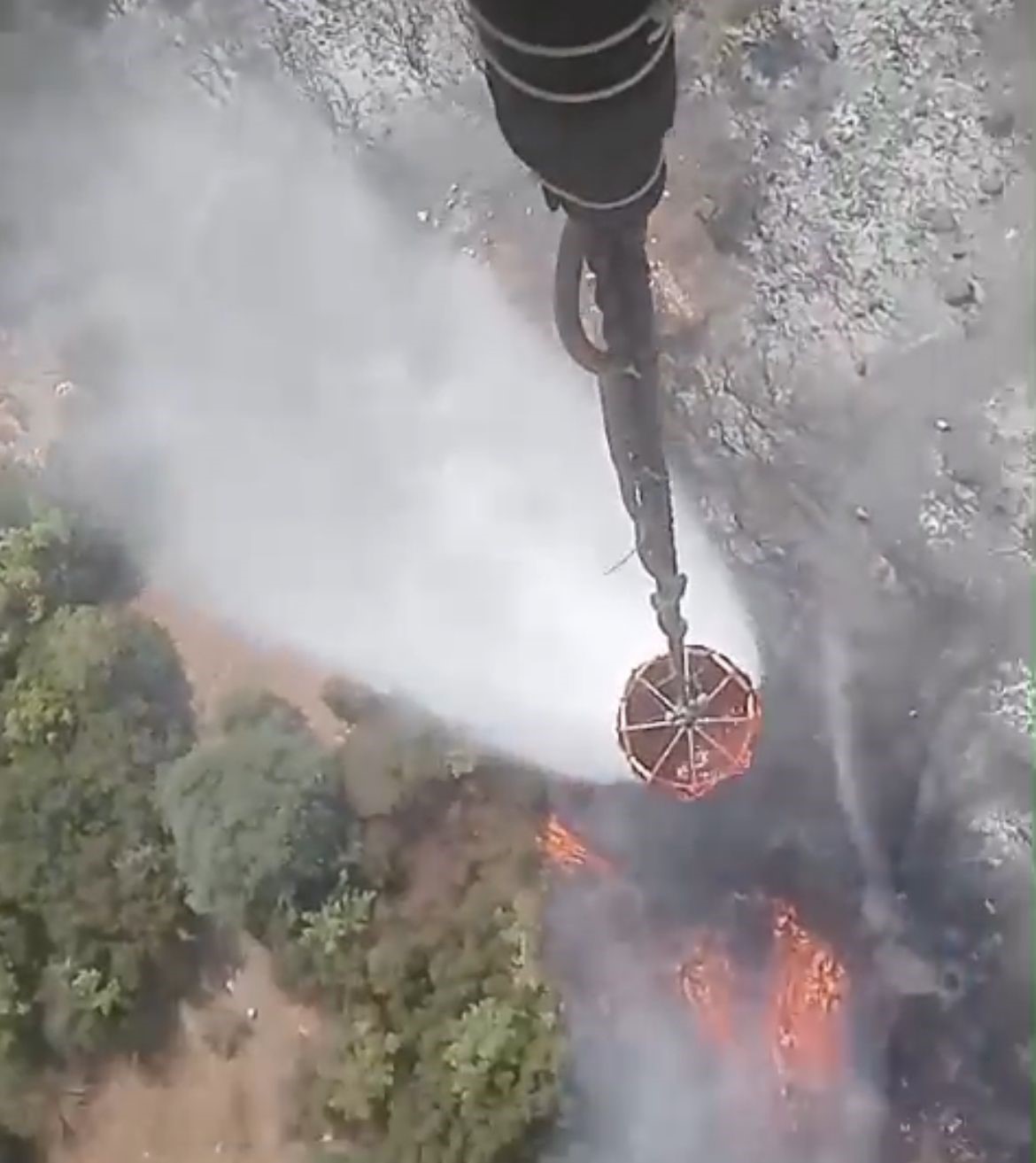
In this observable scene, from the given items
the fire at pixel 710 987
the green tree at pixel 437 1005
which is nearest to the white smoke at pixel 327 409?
the green tree at pixel 437 1005

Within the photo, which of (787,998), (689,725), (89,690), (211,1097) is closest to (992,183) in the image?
(689,725)

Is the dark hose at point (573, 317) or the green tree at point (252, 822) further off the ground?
the dark hose at point (573, 317)

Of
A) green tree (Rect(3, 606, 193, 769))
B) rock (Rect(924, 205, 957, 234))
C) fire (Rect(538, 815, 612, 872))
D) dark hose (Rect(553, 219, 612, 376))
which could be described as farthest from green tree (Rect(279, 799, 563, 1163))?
dark hose (Rect(553, 219, 612, 376))

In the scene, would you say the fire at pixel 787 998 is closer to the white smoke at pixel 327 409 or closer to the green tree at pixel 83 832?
the white smoke at pixel 327 409

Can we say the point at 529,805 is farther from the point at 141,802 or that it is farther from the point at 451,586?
the point at 141,802

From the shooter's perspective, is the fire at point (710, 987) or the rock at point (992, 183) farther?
the rock at point (992, 183)

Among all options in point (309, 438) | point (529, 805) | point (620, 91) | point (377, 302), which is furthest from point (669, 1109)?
point (620, 91)

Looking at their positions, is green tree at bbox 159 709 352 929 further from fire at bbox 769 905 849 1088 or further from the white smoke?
fire at bbox 769 905 849 1088
